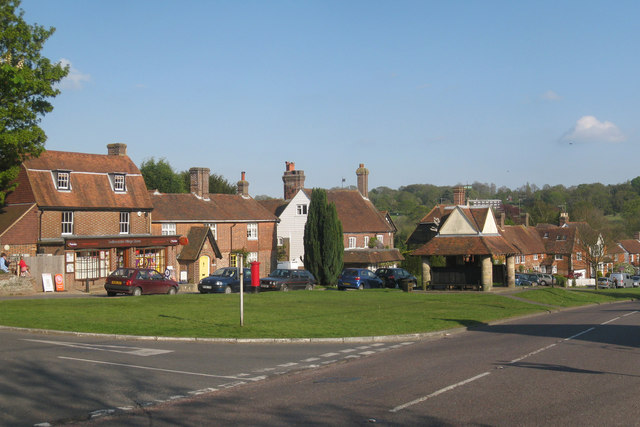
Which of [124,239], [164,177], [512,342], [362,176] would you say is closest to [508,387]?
[512,342]

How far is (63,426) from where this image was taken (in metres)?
8.59

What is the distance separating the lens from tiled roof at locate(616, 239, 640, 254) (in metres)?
102

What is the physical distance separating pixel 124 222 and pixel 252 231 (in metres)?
13.7

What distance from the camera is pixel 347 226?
2574 inches

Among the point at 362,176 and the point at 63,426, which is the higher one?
the point at 362,176

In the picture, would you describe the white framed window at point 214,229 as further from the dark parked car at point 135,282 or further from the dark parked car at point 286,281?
the dark parked car at point 135,282

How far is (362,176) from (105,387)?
58902 mm

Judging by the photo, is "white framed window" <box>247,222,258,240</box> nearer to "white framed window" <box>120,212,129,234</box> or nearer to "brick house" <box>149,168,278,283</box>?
"brick house" <box>149,168,278,283</box>

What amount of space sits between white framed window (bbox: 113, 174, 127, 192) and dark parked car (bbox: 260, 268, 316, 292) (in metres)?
13.7

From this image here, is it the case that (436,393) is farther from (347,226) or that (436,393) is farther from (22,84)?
(347,226)

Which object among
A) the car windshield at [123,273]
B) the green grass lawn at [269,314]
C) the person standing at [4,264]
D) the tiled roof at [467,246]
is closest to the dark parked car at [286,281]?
the green grass lawn at [269,314]

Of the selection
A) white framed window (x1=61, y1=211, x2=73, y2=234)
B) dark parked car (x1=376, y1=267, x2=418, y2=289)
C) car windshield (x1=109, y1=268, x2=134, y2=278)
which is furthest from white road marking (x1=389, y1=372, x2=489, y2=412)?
white framed window (x1=61, y1=211, x2=73, y2=234)

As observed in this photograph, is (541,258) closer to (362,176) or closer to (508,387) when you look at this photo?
(362,176)

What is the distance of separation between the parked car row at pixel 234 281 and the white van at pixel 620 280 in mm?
32868
